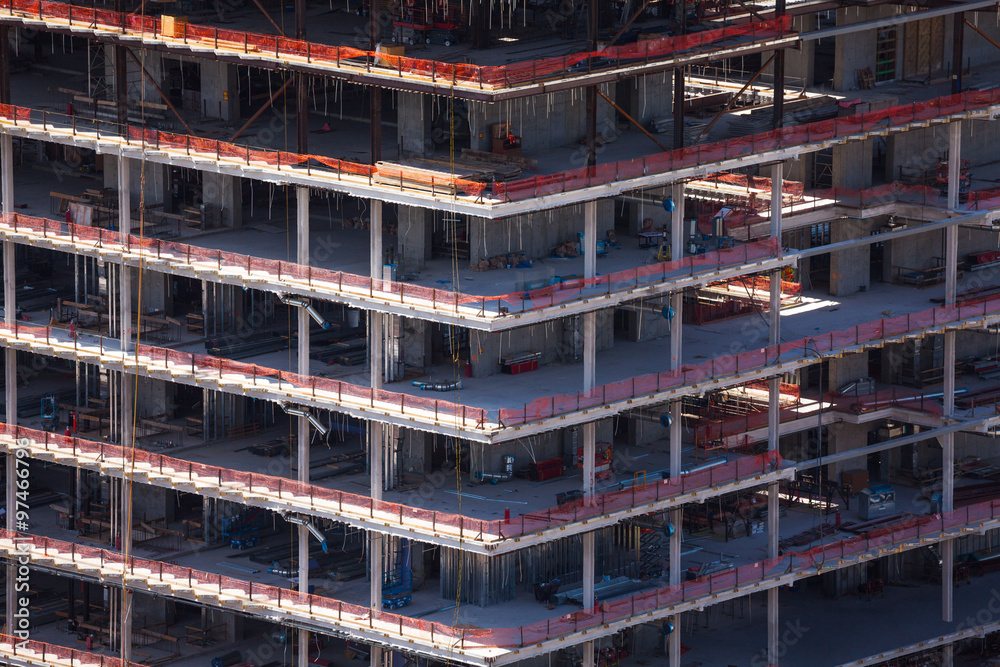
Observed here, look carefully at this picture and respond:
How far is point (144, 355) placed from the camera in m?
122

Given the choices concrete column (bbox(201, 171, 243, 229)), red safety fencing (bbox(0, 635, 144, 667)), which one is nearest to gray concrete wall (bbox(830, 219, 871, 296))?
concrete column (bbox(201, 171, 243, 229))

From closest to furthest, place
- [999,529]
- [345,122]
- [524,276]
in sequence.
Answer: [524,276], [345,122], [999,529]

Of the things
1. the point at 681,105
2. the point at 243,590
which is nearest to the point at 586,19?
the point at 681,105

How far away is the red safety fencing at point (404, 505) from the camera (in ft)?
378

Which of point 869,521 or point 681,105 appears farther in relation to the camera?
point 869,521

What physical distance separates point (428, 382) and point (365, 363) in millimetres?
4308

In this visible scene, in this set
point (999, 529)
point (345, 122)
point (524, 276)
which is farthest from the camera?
point (999, 529)

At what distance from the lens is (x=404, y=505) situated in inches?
4621

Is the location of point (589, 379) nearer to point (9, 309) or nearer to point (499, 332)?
point (499, 332)

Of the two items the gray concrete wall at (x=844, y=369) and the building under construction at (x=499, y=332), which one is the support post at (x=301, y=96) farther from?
the gray concrete wall at (x=844, y=369)

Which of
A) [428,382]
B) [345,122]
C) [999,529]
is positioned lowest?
[999,529]

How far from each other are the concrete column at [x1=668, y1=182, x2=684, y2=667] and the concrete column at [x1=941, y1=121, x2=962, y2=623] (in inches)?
627

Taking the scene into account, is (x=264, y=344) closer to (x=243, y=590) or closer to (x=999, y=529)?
(x=243, y=590)

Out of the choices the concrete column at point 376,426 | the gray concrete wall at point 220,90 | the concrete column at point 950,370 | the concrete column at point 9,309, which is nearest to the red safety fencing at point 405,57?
the gray concrete wall at point 220,90
